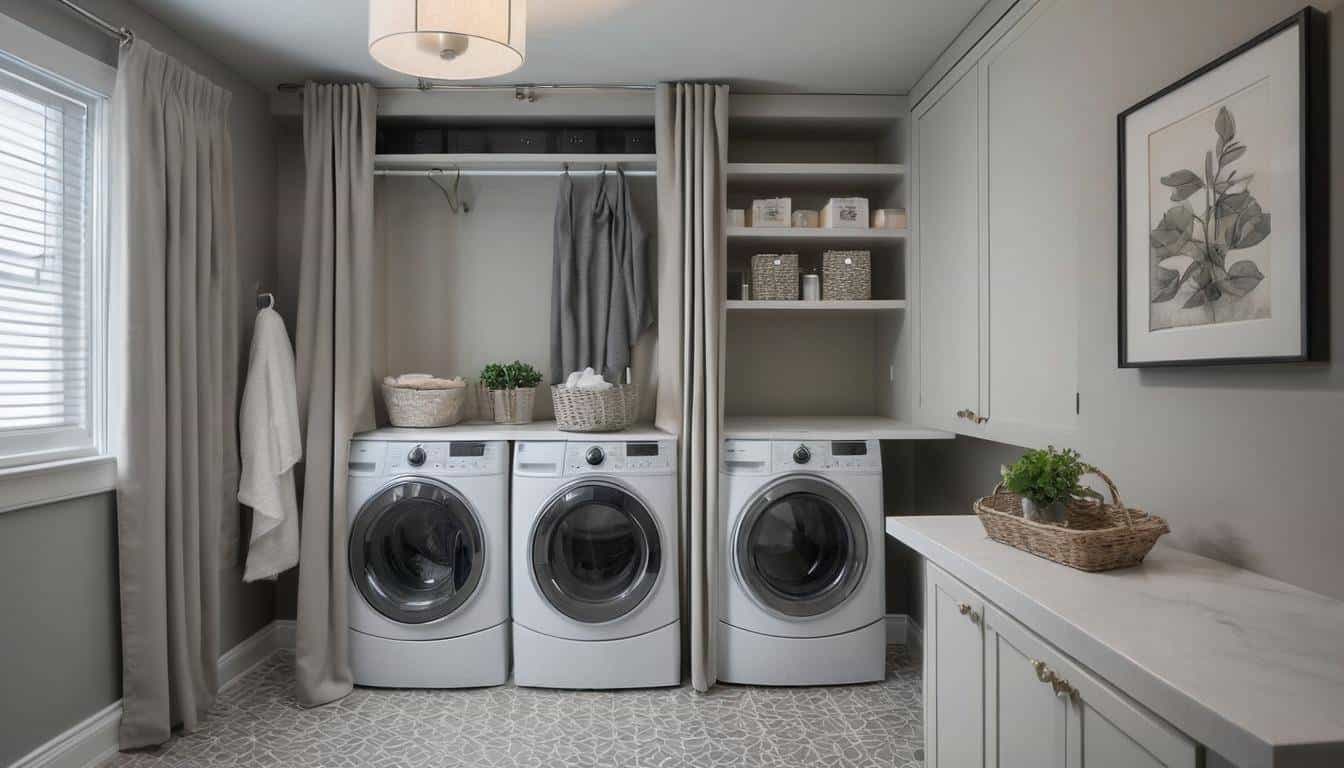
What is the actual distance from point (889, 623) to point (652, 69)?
259 cm

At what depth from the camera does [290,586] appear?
3.35 metres

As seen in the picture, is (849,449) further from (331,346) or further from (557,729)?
(331,346)

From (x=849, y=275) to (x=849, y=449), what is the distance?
75cm

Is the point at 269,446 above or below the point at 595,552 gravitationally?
above

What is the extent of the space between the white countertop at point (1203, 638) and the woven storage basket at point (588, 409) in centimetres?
159

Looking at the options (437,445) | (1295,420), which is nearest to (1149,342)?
(1295,420)

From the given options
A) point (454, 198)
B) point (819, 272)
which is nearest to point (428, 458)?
point (454, 198)

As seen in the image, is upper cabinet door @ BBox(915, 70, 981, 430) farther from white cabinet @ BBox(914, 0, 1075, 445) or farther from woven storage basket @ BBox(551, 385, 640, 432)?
woven storage basket @ BBox(551, 385, 640, 432)

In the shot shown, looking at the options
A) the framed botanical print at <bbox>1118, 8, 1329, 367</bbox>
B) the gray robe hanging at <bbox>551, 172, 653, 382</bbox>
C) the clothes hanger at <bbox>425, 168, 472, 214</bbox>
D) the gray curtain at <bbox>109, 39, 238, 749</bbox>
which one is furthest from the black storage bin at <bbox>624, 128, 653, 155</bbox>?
the framed botanical print at <bbox>1118, 8, 1329, 367</bbox>

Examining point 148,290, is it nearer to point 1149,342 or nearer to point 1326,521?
point 1149,342

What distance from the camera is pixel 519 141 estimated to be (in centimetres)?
323

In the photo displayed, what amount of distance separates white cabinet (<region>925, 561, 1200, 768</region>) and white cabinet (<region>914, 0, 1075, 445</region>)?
0.68 meters

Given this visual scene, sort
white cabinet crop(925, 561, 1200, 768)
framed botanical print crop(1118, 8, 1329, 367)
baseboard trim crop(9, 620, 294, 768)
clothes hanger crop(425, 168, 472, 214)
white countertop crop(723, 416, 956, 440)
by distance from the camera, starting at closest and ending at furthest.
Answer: white cabinet crop(925, 561, 1200, 768) < framed botanical print crop(1118, 8, 1329, 367) < baseboard trim crop(9, 620, 294, 768) < white countertop crop(723, 416, 956, 440) < clothes hanger crop(425, 168, 472, 214)

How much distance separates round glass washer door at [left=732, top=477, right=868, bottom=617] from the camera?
9.49ft
